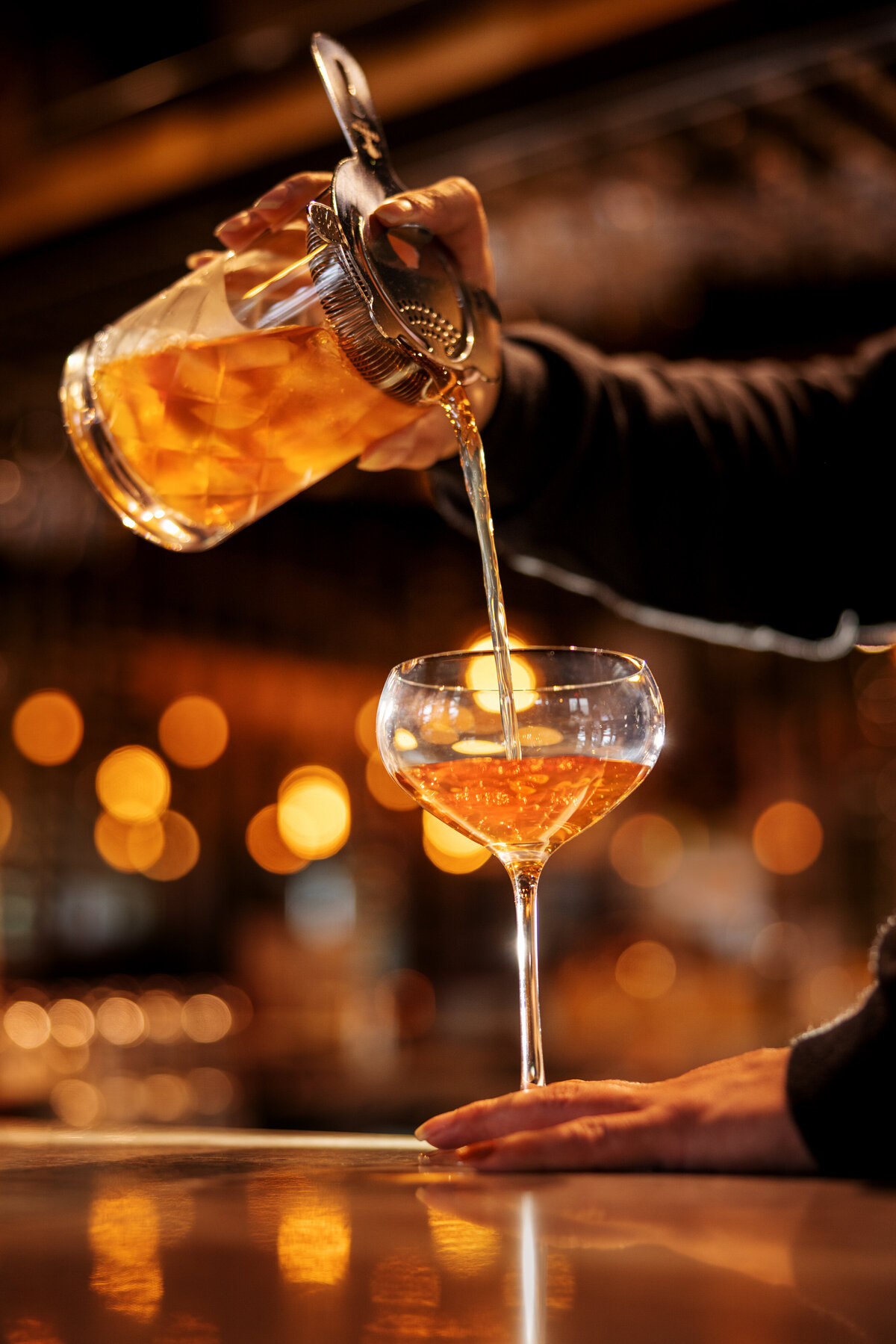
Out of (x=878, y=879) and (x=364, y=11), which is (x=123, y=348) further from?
(x=878, y=879)

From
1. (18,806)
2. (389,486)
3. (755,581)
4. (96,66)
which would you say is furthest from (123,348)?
(18,806)

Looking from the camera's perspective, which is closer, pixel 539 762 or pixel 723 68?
pixel 539 762

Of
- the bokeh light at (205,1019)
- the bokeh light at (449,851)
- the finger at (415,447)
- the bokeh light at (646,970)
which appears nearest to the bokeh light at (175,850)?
the bokeh light at (449,851)

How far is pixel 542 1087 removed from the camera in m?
0.69

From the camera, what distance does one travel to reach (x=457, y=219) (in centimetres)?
93

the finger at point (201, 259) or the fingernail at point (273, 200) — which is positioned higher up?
the fingernail at point (273, 200)

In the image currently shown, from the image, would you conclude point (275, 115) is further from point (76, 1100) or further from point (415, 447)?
point (76, 1100)

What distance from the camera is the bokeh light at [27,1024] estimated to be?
3650 mm

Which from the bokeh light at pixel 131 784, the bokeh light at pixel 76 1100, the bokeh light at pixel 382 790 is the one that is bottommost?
the bokeh light at pixel 76 1100

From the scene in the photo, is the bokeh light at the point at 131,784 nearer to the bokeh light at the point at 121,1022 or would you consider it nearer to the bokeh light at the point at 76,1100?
the bokeh light at the point at 121,1022

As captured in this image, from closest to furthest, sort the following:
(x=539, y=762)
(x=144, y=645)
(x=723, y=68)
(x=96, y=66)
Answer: (x=539, y=762)
(x=723, y=68)
(x=96, y=66)
(x=144, y=645)

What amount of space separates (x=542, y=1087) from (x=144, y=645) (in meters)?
4.63

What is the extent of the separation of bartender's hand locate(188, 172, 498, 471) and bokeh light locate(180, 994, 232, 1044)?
9.94 feet

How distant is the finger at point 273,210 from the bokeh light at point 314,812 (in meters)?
4.53
